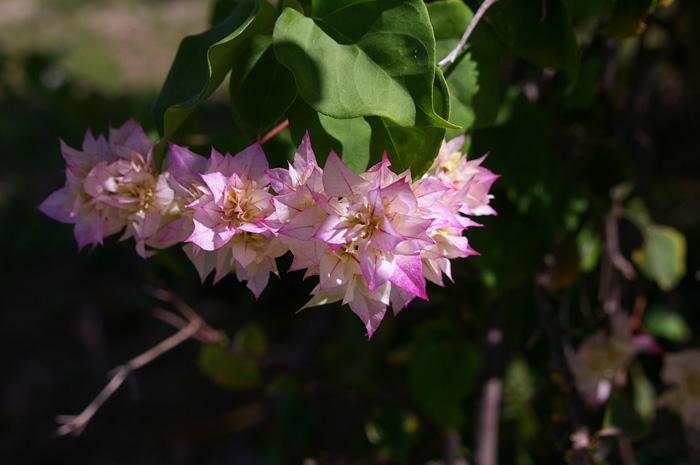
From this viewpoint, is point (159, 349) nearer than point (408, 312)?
Yes

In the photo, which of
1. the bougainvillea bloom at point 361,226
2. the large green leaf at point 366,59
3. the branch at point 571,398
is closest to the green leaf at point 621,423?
the branch at point 571,398

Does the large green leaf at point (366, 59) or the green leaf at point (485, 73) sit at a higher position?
the large green leaf at point (366, 59)

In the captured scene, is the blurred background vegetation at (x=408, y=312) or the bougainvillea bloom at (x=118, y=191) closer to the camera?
the bougainvillea bloom at (x=118, y=191)

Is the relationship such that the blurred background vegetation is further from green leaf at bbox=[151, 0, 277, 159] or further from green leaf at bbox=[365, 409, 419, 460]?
green leaf at bbox=[151, 0, 277, 159]

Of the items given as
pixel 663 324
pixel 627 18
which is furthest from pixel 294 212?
pixel 663 324

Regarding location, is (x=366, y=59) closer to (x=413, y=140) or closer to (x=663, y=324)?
(x=413, y=140)

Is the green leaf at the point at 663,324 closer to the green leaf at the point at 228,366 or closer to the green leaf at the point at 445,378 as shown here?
the green leaf at the point at 445,378
